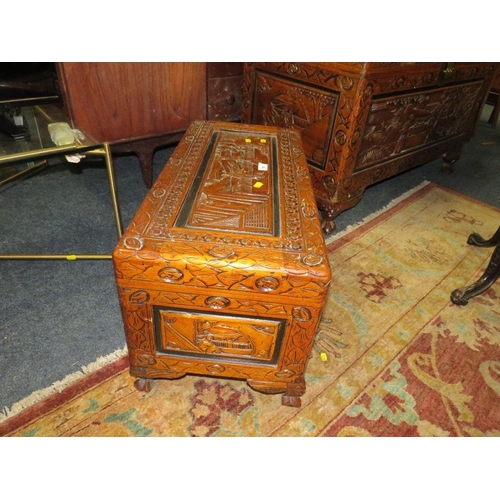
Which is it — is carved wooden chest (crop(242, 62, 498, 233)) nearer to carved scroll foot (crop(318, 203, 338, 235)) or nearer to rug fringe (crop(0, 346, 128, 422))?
carved scroll foot (crop(318, 203, 338, 235))

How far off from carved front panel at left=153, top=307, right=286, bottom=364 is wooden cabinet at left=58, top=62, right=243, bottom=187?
1.17 metres

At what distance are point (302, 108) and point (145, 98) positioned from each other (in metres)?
0.77

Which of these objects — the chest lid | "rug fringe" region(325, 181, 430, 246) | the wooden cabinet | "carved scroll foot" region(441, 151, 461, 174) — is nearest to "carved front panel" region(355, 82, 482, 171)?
"carved scroll foot" region(441, 151, 461, 174)

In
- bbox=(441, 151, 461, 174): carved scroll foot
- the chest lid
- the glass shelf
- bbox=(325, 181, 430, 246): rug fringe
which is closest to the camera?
the chest lid

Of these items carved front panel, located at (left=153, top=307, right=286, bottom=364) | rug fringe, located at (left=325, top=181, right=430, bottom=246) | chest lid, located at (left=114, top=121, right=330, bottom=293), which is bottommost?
rug fringe, located at (left=325, top=181, right=430, bottom=246)

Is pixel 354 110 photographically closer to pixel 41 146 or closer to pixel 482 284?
pixel 482 284

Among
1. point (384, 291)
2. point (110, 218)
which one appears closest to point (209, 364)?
point (384, 291)

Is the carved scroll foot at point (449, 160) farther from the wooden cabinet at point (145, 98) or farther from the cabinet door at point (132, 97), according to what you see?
the cabinet door at point (132, 97)

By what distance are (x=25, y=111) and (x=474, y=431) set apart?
78.9 inches

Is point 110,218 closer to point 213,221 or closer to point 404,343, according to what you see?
point 213,221

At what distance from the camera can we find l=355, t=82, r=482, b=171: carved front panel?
170cm

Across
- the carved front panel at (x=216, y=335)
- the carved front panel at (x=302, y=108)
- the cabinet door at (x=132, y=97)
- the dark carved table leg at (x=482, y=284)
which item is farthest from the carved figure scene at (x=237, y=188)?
the dark carved table leg at (x=482, y=284)

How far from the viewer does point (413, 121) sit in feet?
6.29
